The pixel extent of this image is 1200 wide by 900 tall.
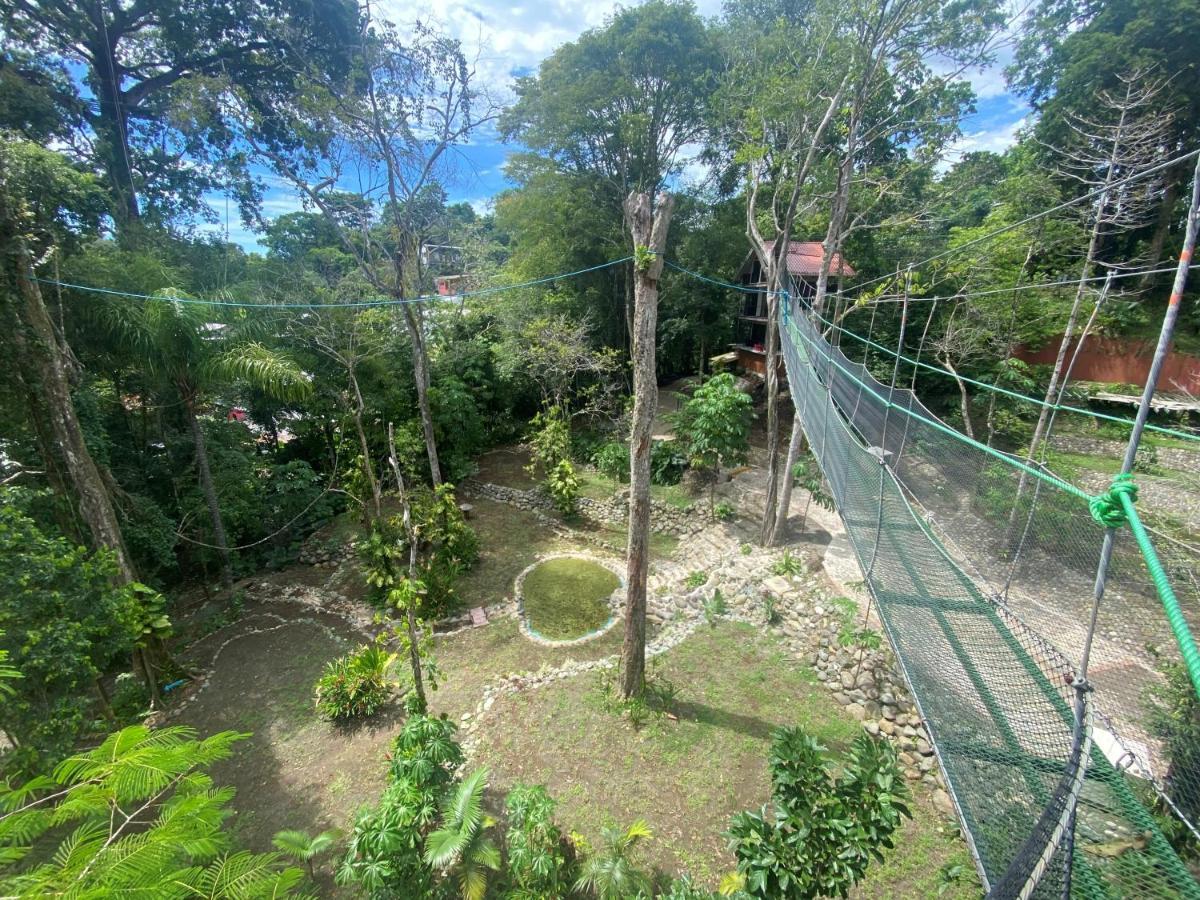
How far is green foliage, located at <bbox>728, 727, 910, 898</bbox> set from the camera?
5.56 feet

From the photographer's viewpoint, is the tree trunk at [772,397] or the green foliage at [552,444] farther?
the green foliage at [552,444]

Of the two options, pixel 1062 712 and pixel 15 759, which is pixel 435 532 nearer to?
pixel 15 759

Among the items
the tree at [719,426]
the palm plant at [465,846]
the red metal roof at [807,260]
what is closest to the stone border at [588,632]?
the tree at [719,426]

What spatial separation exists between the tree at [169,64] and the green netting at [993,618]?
26.7 feet

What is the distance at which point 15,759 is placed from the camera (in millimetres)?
2396

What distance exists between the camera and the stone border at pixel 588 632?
178 inches

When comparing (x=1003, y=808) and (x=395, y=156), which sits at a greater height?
(x=395, y=156)

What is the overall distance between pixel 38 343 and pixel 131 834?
3.68 meters

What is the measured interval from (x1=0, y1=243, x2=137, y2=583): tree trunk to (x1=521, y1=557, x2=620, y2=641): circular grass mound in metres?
3.26

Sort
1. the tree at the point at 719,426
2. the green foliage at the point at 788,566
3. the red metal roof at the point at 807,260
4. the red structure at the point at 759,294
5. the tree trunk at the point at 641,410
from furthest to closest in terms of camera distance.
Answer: the red structure at the point at 759,294, the red metal roof at the point at 807,260, the tree at the point at 719,426, the green foliage at the point at 788,566, the tree trunk at the point at 641,410

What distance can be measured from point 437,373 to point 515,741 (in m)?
6.61

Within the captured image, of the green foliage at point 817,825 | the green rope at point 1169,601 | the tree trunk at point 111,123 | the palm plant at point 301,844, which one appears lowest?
the palm plant at point 301,844

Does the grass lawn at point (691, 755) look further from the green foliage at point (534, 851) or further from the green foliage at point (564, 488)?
the green foliage at point (564, 488)

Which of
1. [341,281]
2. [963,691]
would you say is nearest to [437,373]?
[341,281]
